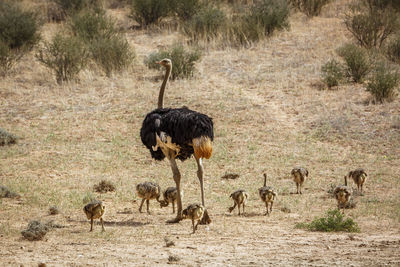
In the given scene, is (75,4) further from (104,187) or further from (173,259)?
(173,259)

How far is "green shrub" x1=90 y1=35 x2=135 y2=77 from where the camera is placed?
22047mm

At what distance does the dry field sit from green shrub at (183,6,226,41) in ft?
3.12

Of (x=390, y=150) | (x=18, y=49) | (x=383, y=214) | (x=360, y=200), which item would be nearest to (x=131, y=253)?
(x=383, y=214)

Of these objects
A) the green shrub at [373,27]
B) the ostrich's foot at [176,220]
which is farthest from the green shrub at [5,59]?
the ostrich's foot at [176,220]

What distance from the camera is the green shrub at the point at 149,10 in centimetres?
2869

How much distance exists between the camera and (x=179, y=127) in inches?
404

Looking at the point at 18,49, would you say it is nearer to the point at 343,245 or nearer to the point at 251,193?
the point at 251,193

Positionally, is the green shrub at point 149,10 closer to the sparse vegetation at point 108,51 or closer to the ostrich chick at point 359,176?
the sparse vegetation at point 108,51

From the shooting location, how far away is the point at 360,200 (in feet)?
40.1

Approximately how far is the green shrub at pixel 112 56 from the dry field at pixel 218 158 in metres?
0.44

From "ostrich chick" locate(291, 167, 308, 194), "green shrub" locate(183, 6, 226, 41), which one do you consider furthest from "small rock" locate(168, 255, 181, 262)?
"green shrub" locate(183, 6, 226, 41)

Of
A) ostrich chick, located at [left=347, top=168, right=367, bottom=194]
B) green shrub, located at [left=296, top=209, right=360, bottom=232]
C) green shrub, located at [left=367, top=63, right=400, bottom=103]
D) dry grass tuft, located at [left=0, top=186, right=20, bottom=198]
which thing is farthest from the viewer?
green shrub, located at [left=367, top=63, right=400, bottom=103]

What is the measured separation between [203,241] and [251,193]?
3853 mm

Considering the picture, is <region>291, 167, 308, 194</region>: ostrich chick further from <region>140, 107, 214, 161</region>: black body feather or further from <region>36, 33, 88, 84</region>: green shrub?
<region>36, 33, 88, 84</region>: green shrub
